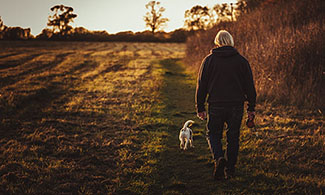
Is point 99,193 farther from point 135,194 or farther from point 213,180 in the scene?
point 213,180

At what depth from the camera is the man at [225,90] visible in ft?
12.4

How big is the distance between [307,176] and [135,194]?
2.84 meters

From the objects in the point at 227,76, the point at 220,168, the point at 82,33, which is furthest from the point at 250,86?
the point at 82,33

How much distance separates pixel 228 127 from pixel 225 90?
0.62 meters

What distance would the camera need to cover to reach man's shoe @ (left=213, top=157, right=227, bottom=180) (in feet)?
12.9

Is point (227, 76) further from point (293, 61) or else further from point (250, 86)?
point (293, 61)

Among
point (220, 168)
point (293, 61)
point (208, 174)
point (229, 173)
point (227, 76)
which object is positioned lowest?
point (208, 174)

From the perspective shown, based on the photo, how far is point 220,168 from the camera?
13.2 feet

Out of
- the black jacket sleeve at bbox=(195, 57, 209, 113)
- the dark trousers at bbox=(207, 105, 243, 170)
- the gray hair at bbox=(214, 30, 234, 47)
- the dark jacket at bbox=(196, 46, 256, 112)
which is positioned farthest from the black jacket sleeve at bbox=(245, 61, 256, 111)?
the black jacket sleeve at bbox=(195, 57, 209, 113)

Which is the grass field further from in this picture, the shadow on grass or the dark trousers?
the dark trousers

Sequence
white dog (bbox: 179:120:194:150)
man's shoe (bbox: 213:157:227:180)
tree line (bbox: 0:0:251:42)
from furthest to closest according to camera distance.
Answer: tree line (bbox: 0:0:251:42) < white dog (bbox: 179:120:194:150) < man's shoe (bbox: 213:157:227:180)

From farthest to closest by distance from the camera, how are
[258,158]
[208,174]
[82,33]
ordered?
[82,33], [258,158], [208,174]

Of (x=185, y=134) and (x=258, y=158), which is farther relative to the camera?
(x=185, y=134)

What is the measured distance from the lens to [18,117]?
→ 7.72m
